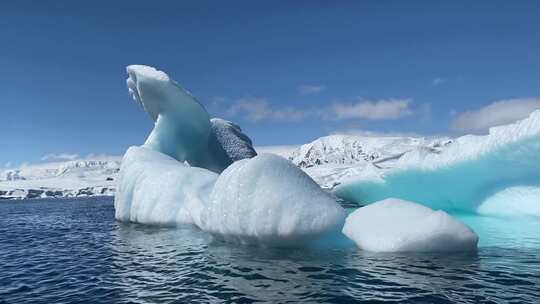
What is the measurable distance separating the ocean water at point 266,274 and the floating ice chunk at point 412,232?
472mm

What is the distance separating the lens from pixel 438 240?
39.7ft

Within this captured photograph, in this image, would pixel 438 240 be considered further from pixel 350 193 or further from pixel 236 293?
pixel 350 193

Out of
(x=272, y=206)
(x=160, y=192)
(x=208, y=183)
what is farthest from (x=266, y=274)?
(x=160, y=192)

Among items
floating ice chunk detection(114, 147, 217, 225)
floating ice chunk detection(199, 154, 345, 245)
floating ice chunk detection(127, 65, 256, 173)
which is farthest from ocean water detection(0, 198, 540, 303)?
floating ice chunk detection(127, 65, 256, 173)

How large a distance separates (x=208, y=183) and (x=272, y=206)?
949cm

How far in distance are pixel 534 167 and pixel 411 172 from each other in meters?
7.06

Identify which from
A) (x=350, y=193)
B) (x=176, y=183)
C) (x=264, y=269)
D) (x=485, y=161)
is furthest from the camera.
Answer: (x=350, y=193)

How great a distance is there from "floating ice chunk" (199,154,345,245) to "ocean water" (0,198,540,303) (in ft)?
2.10

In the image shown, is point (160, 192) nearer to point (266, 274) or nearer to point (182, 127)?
point (182, 127)

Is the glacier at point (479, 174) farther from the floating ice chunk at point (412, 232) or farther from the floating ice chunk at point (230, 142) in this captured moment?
the floating ice chunk at point (230, 142)

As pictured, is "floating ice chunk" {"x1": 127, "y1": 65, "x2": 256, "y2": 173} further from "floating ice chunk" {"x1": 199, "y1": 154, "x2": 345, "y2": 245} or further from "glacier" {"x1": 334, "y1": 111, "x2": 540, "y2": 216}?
"floating ice chunk" {"x1": 199, "y1": 154, "x2": 345, "y2": 245}

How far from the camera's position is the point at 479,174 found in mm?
19453

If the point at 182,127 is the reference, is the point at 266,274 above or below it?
below

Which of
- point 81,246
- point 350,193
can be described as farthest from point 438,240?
point 350,193
